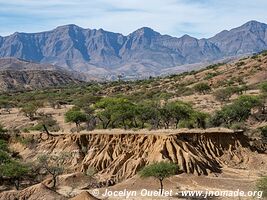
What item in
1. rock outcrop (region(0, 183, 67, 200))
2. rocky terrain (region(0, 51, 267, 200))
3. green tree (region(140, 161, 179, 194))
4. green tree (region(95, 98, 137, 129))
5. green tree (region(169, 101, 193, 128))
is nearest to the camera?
rock outcrop (region(0, 183, 67, 200))

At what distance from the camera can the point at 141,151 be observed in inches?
1925

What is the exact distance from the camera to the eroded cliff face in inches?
1850

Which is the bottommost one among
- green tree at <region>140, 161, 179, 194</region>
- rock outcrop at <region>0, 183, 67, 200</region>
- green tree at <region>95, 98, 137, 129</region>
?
rock outcrop at <region>0, 183, 67, 200</region>

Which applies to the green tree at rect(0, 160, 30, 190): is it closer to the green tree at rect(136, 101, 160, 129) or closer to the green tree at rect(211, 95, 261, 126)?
the green tree at rect(136, 101, 160, 129)

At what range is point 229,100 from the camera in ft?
313

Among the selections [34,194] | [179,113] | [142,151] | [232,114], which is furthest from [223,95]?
[34,194]

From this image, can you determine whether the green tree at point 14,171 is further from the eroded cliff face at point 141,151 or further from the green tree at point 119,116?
the green tree at point 119,116

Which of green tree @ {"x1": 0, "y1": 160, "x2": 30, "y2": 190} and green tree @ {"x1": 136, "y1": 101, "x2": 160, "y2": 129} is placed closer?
green tree @ {"x1": 0, "y1": 160, "x2": 30, "y2": 190}

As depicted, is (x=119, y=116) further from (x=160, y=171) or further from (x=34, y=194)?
(x=34, y=194)

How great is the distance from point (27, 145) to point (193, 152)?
772 inches

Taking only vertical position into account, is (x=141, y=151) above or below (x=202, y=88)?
below

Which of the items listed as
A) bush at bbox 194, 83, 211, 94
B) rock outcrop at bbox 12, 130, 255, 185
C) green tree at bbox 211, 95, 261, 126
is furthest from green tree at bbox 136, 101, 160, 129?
bush at bbox 194, 83, 211, 94

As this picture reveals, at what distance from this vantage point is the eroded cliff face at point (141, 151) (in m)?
47.0

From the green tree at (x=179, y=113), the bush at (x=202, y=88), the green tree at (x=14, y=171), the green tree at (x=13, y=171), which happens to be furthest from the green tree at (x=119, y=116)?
the bush at (x=202, y=88)
